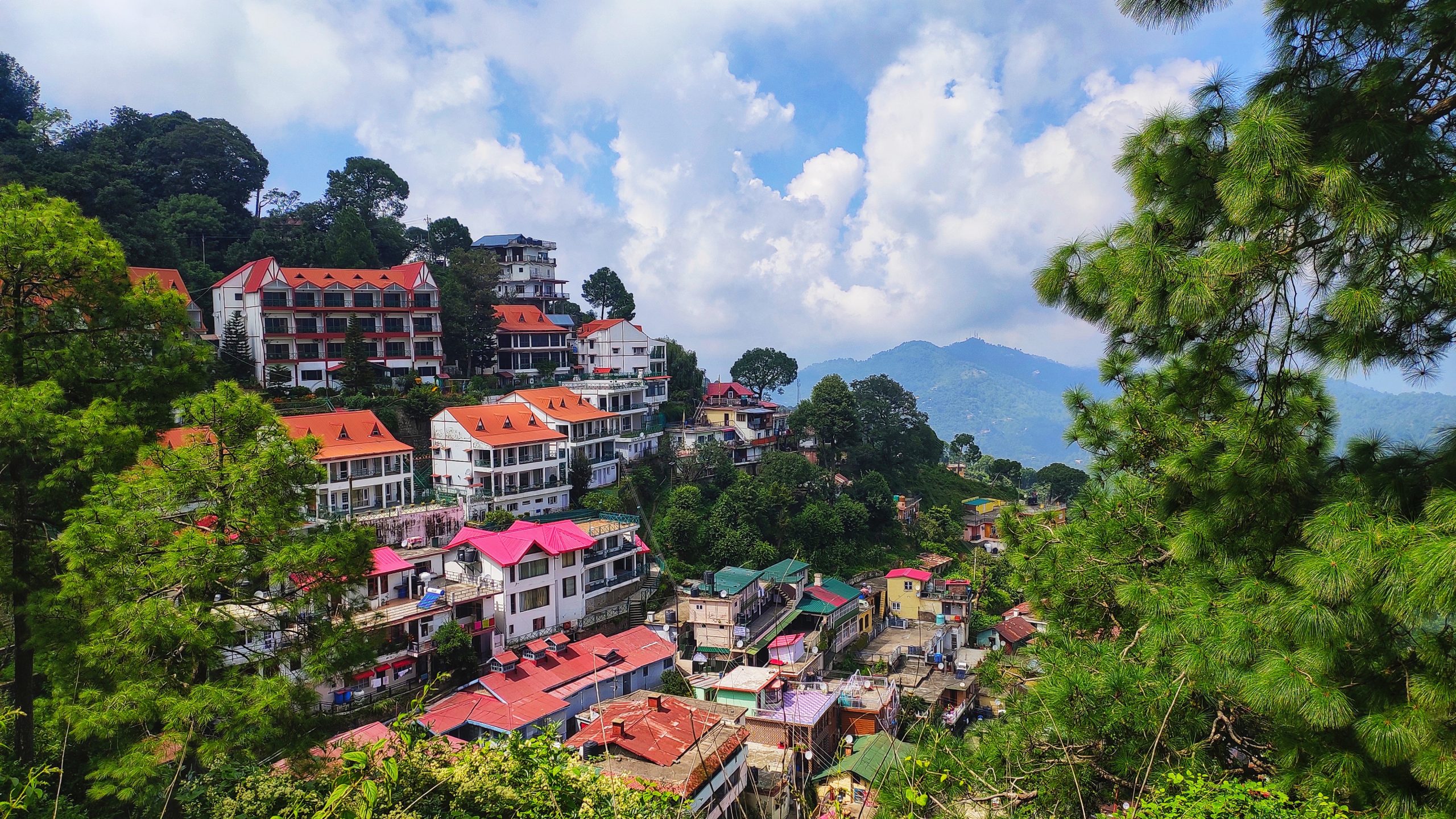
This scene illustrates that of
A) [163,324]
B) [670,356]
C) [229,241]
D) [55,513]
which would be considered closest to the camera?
[55,513]

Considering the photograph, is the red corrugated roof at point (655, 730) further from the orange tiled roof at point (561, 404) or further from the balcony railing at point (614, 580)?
the orange tiled roof at point (561, 404)

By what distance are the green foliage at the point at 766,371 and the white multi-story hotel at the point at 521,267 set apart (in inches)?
418

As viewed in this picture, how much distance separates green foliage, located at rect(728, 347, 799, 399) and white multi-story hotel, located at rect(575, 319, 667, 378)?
8680 mm

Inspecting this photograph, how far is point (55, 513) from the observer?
609 centimetres

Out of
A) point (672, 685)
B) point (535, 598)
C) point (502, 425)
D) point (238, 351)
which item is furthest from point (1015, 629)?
point (238, 351)

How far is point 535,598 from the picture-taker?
1795cm

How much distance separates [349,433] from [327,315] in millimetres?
7390

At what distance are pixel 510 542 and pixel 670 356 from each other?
19.1 metres

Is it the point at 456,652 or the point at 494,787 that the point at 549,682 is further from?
the point at 494,787

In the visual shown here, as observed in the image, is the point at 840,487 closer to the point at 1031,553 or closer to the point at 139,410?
the point at 1031,553

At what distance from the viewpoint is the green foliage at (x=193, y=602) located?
5.19 m

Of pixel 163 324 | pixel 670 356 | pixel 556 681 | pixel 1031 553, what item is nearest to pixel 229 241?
pixel 670 356

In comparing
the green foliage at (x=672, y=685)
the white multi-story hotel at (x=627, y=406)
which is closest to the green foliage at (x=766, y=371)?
the white multi-story hotel at (x=627, y=406)

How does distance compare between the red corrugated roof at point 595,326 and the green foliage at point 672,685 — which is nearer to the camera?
the green foliage at point 672,685
